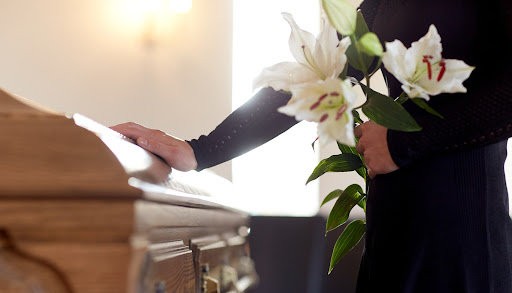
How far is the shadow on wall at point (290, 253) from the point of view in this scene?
2.49 metres

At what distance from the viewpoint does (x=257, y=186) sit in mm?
3096

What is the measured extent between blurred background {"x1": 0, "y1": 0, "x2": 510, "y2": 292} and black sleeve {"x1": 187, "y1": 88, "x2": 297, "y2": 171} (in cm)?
181

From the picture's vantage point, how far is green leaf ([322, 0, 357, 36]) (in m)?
0.65

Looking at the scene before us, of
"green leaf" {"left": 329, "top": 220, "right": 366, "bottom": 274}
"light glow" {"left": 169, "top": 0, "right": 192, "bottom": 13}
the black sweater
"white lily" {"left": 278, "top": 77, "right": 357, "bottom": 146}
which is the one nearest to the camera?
"white lily" {"left": 278, "top": 77, "right": 357, "bottom": 146}

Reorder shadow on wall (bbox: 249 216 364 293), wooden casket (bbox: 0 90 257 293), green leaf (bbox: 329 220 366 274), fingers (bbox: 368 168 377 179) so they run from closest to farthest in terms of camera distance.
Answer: wooden casket (bbox: 0 90 257 293), fingers (bbox: 368 168 377 179), green leaf (bbox: 329 220 366 274), shadow on wall (bbox: 249 216 364 293)

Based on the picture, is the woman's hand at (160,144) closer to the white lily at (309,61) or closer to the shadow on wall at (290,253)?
the white lily at (309,61)

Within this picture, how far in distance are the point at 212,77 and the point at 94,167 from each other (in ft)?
8.53

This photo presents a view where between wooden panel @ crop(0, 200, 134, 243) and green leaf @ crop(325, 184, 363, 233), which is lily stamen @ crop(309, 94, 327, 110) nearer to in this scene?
wooden panel @ crop(0, 200, 134, 243)

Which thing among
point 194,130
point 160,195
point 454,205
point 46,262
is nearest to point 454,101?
point 454,205

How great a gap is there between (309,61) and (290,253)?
6.34ft

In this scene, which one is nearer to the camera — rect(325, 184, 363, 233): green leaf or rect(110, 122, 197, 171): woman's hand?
rect(110, 122, 197, 171): woman's hand

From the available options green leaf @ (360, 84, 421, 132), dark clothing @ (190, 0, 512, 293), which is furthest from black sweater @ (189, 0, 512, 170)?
green leaf @ (360, 84, 421, 132)

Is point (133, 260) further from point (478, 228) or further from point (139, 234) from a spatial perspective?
point (478, 228)

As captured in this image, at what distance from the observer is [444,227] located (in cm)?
94
